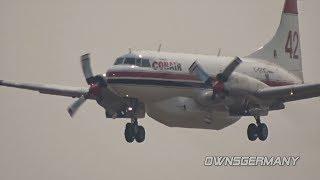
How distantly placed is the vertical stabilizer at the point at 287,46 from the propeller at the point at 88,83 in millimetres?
12070

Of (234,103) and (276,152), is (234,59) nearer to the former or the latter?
(234,103)

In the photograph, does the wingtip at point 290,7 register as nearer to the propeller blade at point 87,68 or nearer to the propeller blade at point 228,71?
the propeller blade at point 228,71

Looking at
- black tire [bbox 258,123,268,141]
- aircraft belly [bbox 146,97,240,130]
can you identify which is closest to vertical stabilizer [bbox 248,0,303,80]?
black tire [bbox 258,123,268,141]

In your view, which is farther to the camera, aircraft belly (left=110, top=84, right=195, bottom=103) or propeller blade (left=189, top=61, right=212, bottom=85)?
propeller blade (left=189, top=61, right=212, bottom=85)

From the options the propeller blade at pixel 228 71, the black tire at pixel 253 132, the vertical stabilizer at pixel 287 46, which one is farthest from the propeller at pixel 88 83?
the vertical stabilizer at pixel 287 46

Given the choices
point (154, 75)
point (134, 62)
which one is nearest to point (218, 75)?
point (154, 75)

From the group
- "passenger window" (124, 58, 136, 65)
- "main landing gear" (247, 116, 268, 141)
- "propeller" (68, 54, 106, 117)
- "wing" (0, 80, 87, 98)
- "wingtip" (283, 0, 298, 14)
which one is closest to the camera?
"passenger window" (124, 58, 136, 65)

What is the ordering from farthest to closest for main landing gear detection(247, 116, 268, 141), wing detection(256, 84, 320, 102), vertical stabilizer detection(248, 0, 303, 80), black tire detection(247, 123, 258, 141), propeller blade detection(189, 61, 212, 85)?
vertical stabilizer detection(248, 0, 303, 80) → black tire detection(247, 123, 258, 141) → main landing gear detection(247, 116, 268, 141) → wing detection(256, 84, 320, 102) → propeller blade detection(189, 61, 212, 85)

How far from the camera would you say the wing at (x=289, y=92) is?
249 ft

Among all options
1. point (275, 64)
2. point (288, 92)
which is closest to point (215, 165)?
point (275, 64)

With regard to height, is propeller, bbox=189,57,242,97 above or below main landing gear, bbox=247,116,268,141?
above

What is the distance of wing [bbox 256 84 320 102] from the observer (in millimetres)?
75750

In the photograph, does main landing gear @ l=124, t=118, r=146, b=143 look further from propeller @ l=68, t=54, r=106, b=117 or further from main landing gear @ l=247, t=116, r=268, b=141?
main landing gear @ l=247, t=116, r=268, b=141

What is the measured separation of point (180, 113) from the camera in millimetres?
75312
